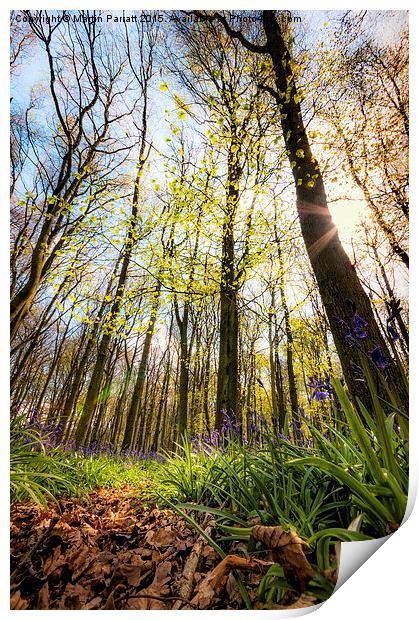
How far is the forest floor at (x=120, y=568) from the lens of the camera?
98 centimetres

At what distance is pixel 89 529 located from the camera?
1.38m

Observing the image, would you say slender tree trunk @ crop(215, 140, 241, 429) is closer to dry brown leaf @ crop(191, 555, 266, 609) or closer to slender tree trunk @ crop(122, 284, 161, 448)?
slender tree trunk @ crop(122, 284, 161, 448)

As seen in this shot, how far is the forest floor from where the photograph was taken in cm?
98

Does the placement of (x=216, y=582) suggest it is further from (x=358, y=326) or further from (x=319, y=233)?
(x=319, y=233)

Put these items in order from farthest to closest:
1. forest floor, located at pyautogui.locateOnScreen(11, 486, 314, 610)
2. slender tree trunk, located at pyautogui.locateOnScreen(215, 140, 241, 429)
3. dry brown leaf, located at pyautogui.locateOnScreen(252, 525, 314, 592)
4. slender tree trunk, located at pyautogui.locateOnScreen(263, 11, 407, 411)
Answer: slender tree trunk, located at pyautogui.locateOnScreen(215, 140, 241, 429) → slender tree trunk, located at pyautogui.locateOnScreen(263, 11, 407, 411) → forest floor, located at pyautogui.locateOnScreen(11, 486, 314, 610) → dry brown leaf, located at pyautogui.locateOnScreen(252, 525, 314, 592)

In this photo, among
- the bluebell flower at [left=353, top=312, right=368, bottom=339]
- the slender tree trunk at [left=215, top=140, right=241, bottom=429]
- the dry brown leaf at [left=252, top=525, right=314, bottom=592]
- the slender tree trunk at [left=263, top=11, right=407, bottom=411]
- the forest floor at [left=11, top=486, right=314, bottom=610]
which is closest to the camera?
the dry brown leaf at [left=252, top=525, right=314, bottom=592]

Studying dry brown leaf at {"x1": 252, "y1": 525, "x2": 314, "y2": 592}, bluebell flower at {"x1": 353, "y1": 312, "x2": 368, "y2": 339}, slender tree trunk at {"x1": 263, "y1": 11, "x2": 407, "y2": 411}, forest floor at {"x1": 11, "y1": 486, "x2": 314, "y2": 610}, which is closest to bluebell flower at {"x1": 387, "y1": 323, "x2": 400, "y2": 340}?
bluebell flower at {"x1": 353, "y1": 312, "x2": 368, "y2": 339}

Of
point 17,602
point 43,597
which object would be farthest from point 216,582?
point 17,602

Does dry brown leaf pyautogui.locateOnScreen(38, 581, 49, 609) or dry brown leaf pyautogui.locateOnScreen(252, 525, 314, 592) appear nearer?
dry brown leaf pyautogui.locateOnScreen(252, 525, 314, 592)

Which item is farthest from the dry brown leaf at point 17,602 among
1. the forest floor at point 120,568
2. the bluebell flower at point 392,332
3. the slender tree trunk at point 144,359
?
the slender tree trunk at point 144,359

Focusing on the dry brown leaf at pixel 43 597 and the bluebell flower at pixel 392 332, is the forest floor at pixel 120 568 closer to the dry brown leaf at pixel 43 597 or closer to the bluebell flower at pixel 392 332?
the dry brown leaf at pixel 43 597
